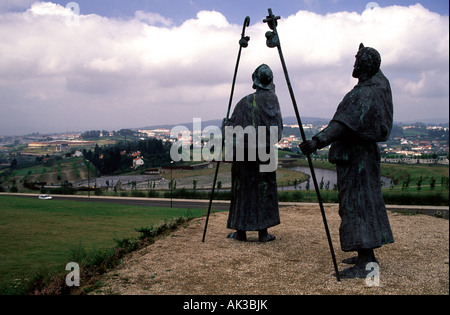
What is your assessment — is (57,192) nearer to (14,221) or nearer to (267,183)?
(14,221)

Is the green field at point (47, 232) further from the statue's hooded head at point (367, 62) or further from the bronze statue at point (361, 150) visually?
the statue's hooded head at point (367, 62)

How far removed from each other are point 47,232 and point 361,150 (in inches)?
382

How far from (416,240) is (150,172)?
78433mm

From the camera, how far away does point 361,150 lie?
7.13 meters

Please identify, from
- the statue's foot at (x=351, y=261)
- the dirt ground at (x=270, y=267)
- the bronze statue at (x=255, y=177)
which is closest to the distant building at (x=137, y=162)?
the dirt ground at (x=270, y=267)

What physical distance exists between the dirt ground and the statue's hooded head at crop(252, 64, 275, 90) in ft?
15.1

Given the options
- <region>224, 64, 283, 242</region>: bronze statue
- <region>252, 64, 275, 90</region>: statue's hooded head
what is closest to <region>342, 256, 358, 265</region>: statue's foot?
<region>224, 64, 283, 242</region>: bronze statue

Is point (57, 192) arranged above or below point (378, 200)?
below

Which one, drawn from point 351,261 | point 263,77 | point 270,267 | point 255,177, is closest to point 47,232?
point 255,177

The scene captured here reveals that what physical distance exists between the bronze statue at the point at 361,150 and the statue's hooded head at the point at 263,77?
3243mm

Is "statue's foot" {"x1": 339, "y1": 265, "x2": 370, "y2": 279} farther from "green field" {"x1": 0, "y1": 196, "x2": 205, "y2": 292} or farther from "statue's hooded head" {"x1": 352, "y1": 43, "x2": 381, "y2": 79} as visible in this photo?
"green field" {"x1": 0, "y1": 196, "x2": 205, "y2": 292}

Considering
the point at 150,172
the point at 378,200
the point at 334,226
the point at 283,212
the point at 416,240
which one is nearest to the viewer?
the point at 378,200
